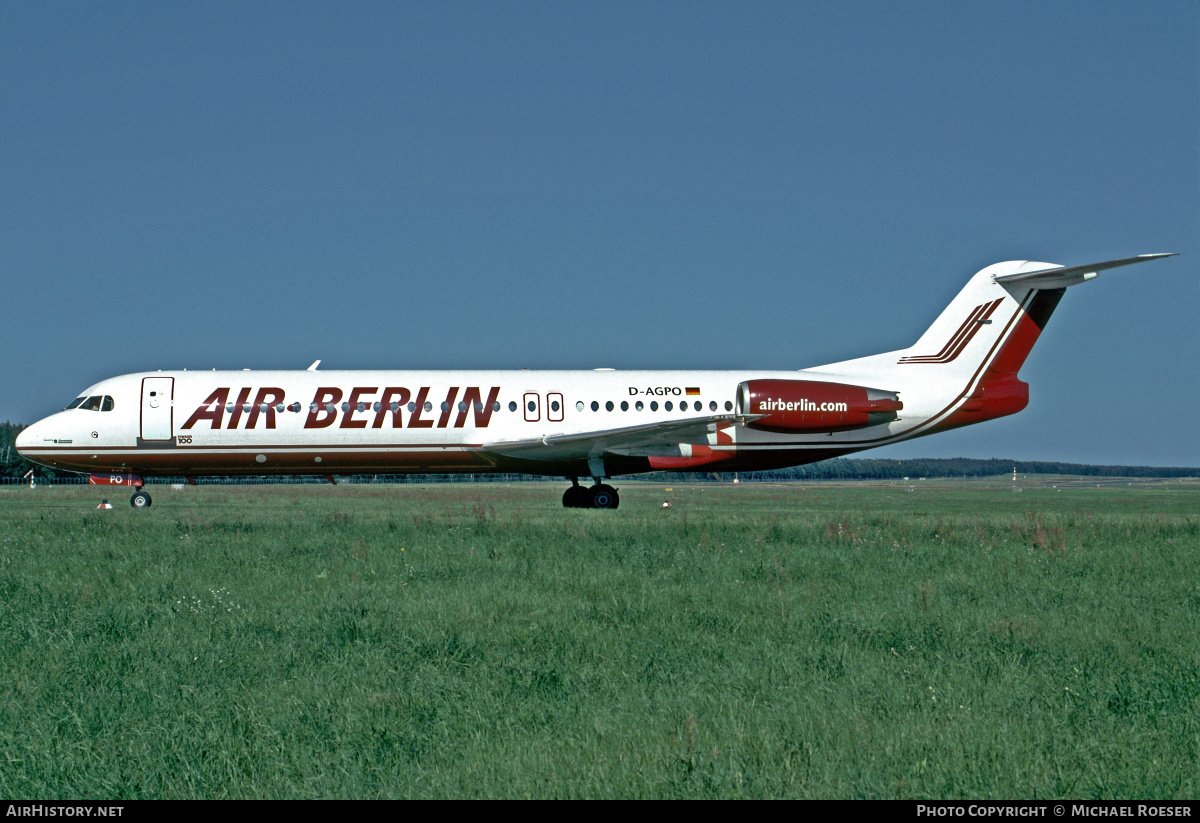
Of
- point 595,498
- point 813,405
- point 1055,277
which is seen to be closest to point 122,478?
point 595,498

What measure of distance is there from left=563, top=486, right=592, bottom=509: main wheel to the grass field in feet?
48.6

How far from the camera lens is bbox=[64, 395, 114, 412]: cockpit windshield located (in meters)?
→ 28.0

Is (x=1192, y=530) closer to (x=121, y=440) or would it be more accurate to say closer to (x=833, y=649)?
(x=833, y=649)

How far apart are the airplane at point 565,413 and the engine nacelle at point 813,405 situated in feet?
0.13

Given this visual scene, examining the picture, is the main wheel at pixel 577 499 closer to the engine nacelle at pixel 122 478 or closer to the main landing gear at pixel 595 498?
the main landing gear at pixel 595 498

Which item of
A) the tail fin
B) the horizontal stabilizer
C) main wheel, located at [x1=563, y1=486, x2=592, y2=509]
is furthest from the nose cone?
the horizontal stabilizer

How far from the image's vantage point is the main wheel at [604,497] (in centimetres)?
2989

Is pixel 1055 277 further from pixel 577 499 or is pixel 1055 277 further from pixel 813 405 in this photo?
pixel 577 499

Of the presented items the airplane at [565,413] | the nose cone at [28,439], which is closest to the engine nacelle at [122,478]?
the airplane at [565,413]

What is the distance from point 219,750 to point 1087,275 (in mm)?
27803

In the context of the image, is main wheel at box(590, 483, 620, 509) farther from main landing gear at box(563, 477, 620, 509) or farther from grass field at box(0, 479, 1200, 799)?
grass field at box(0, 479, 1200, 799)

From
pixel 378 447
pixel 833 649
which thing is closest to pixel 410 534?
pixel 378 447

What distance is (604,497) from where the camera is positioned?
2992cm

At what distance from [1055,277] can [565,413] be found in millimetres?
14295
